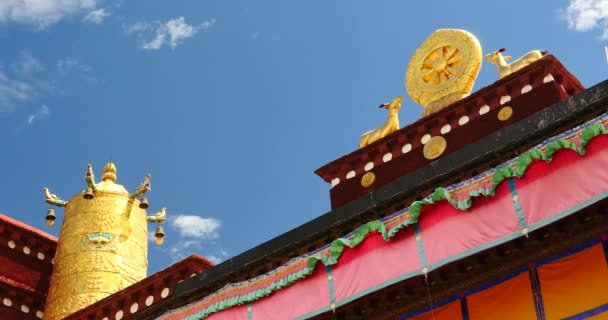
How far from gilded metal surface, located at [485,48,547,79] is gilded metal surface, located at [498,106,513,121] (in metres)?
0.70

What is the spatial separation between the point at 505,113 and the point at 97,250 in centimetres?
879

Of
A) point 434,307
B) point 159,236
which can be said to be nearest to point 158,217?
point 159,236

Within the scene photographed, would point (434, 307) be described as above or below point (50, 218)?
below

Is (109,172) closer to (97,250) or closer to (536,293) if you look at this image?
(97,250)

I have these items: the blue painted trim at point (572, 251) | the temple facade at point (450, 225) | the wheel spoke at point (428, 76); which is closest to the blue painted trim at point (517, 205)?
the temple facade at point (450, 225)

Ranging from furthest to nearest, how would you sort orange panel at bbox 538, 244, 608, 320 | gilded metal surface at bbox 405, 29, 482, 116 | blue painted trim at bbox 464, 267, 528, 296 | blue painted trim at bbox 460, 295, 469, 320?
gilded metal surface at bbox 405, 29, 482, 116, blue painted trim at bbox 460, 295, 469, 320, blue painted trim at bbox 464, 267, 528, 296, orange panel at bbox 538, 244, 608, 320

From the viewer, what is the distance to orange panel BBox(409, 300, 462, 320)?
9633mm

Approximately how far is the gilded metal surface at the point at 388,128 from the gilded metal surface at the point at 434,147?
982 mm

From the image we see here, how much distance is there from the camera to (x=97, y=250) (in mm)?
17297

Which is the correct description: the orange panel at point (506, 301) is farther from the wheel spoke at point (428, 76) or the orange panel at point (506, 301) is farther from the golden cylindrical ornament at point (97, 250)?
the golden cylindrical ornament at point (97, 250)

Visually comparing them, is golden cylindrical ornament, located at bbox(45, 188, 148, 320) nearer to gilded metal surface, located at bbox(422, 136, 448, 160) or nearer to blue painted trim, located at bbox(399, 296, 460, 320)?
gilded metal surface, located at bbox(422, 136, 448, 160)

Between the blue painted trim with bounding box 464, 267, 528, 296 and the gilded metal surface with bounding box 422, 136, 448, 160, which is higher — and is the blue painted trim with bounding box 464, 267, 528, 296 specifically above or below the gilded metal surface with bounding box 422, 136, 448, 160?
below

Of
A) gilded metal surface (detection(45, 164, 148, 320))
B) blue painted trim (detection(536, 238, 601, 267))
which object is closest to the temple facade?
blue painted trim (detection(536, 238, 601, 267))

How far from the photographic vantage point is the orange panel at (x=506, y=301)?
9.11 m
